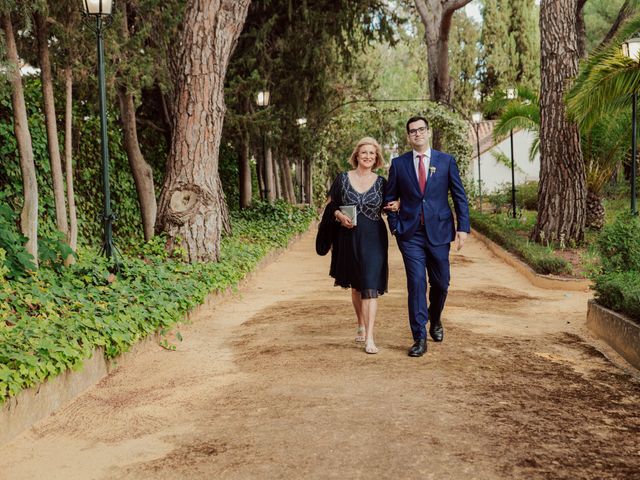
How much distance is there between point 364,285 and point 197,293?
2.78m

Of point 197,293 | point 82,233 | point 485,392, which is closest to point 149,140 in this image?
point 82,233

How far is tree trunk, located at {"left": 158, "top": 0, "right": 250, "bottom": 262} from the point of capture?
36.4 ft

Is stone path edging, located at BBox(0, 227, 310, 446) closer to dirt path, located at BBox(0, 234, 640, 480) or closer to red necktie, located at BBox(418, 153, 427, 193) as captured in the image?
dirt path, located at BBox(0, 234, 640, 480)

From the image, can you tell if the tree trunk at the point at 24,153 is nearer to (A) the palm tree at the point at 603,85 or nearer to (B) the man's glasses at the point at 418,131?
(B) the man's glasses at the point at 418,131

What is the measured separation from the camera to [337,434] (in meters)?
4.37

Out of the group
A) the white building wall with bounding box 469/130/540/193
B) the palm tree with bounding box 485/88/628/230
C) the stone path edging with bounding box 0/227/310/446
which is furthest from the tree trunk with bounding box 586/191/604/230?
the white building wall with bounding box 469/130/540/193

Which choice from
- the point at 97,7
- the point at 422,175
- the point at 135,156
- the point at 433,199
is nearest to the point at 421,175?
the point at 422,175

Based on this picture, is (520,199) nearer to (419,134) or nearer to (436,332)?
(436,332)

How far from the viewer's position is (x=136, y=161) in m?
12.8

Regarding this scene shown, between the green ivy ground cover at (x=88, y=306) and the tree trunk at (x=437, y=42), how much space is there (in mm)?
16622

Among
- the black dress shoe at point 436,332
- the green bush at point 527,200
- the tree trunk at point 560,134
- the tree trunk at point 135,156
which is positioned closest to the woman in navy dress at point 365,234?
the black dress shoe at point 436,332

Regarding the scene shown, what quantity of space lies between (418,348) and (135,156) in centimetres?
785

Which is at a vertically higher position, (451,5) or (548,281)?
(451,5)

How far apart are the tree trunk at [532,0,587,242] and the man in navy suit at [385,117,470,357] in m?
8.71
